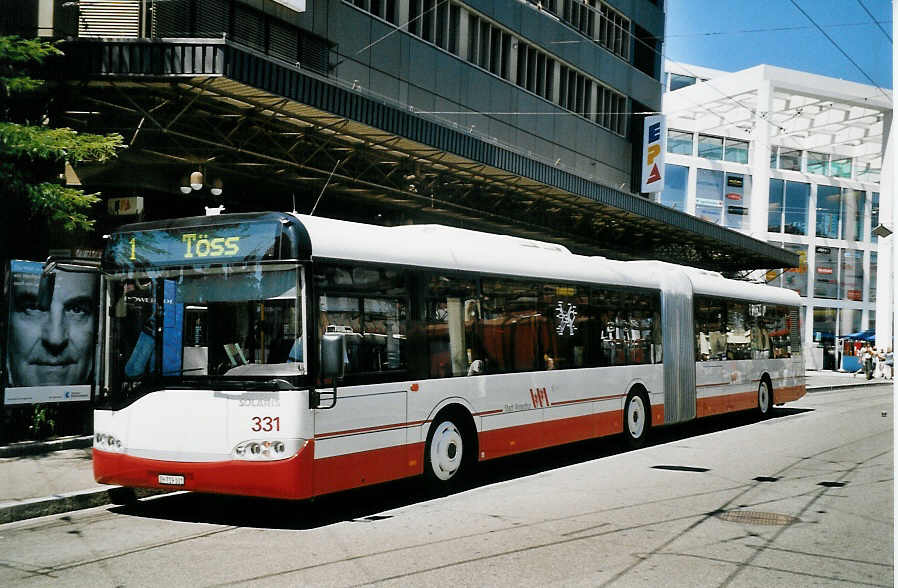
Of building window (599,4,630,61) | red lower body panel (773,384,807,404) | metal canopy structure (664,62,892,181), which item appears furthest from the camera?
metal canopy structure (664,62,892,181)

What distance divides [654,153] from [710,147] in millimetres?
24883

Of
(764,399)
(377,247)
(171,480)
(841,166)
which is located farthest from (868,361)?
(171,480)

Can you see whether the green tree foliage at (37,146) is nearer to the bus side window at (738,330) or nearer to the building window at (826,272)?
the bus side window at (738,330)

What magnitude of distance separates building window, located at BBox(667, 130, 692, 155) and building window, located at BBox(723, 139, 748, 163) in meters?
2.57

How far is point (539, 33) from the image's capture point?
31281mm

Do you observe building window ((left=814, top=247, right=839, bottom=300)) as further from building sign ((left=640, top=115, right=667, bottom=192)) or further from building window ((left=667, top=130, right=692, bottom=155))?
building sign ((left=640, top=115, right=667, bottom=192))

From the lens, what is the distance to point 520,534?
8.02m

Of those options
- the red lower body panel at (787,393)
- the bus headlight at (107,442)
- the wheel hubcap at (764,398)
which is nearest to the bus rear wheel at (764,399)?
the wheel hubcap at (764,398)

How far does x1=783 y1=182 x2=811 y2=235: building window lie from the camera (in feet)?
200

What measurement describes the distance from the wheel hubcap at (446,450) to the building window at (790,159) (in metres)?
55.6

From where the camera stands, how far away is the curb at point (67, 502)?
28.8 ft

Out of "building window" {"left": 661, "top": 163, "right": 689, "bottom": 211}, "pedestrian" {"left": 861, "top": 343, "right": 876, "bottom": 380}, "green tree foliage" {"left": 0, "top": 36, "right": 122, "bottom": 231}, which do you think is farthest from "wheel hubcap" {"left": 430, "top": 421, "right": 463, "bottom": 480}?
"building window" {"left": 661, "top": 163, "right": 689, "bottom": 211}

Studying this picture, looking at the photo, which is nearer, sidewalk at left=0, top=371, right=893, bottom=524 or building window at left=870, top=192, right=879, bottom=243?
sidewalk at left=0, top=371, right=893, bottom=524

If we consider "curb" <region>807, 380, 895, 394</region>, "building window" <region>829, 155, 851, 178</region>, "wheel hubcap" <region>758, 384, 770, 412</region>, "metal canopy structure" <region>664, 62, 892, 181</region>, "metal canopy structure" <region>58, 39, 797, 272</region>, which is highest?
"metal canopy structure" <region>664, 62, 892, 181</region>
